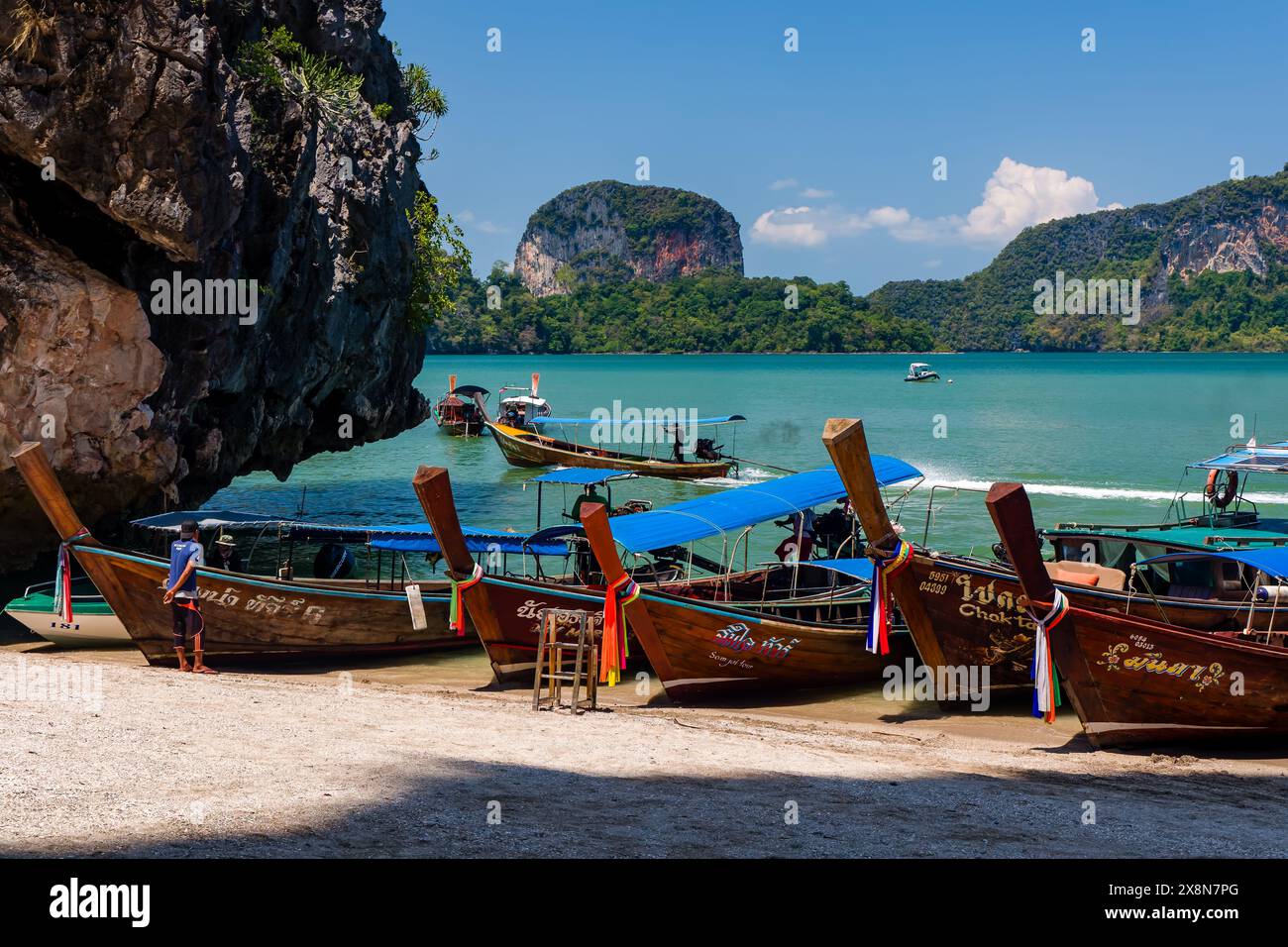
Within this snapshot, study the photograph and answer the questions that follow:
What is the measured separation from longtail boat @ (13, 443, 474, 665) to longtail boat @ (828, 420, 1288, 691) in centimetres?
703

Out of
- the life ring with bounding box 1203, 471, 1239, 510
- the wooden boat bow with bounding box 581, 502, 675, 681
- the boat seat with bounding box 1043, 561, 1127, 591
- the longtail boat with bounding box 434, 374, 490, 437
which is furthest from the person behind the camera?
the longtail boat with bounding box 434, 374, 490, 437

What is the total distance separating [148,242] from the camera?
16031 millimetres

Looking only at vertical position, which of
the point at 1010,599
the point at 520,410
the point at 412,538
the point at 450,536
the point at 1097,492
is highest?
the point at 520,410

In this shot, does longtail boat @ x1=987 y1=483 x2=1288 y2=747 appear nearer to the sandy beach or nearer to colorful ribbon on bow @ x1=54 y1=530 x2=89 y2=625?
the sandy beach

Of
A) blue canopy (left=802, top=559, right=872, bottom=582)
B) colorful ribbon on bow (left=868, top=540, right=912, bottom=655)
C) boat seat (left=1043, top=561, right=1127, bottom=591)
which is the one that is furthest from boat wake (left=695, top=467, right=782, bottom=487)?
colorful ribbon on bow (left=868, top=540, right=912, bottom=655)

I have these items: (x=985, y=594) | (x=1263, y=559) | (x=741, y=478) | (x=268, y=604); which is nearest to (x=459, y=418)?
(x=741, y=478)

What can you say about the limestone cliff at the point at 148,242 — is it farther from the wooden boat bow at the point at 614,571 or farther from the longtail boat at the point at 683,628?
the wooden boat bow at the point at 614,571

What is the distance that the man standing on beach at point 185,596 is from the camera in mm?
14031

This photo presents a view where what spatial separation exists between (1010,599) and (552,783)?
256 inches

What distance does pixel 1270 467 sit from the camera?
67.5 ft

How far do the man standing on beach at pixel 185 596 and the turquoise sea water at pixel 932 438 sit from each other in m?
14.7

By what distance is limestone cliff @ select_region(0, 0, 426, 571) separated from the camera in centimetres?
1500

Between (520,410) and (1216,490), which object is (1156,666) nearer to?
(1216,490)

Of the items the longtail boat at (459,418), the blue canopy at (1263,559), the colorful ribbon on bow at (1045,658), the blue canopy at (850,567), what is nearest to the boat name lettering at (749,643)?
the blue canopy at (850,567)
